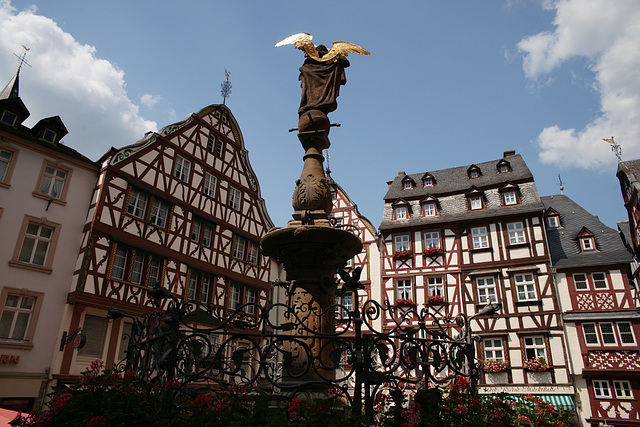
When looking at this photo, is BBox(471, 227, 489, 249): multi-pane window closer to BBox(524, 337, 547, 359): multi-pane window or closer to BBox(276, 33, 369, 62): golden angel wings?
BBox(524, 337, 547, 359): multi-pane window

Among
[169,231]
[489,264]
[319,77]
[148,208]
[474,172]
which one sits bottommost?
[319,77]

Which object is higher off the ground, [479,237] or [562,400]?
[479,237]

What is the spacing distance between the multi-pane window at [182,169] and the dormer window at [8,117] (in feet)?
19.0

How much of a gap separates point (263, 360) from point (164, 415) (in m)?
1.00

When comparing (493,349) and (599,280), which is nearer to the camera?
(599,280)

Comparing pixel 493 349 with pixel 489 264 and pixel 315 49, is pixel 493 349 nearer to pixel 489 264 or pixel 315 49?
pixel 489 264

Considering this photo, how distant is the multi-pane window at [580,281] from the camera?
19594 mm

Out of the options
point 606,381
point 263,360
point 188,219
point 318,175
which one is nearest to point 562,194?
point 606,381

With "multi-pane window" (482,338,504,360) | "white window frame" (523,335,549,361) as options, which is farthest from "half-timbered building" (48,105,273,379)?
"white window frame" (523,335,549,361)

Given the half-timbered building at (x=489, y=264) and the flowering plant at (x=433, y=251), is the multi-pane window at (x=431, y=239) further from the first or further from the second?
the flowering plant at (x=433, y=251)

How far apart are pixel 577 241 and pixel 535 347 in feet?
19.7

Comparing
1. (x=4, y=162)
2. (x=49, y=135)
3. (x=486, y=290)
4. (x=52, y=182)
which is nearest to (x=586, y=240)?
(x=486, y=290)

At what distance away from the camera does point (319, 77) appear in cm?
780

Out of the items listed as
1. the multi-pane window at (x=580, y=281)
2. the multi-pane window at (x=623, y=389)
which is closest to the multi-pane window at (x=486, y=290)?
the multi-pane window at (x=580, y=281)
